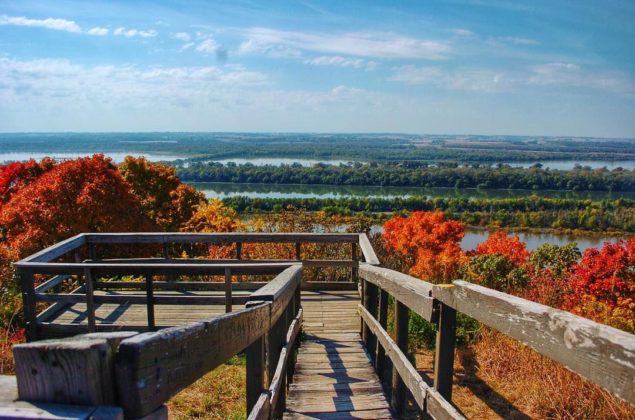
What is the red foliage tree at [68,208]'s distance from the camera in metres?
11.2

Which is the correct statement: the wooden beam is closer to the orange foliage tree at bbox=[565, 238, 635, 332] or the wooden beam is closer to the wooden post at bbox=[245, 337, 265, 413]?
the wooden post at bbox=[245, 337, 265, 413]

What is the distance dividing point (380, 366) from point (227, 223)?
14.0 metres

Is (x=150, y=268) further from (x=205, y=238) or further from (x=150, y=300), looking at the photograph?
(x=205, y=238)

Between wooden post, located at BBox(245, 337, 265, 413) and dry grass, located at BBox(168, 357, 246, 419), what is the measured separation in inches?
77.1

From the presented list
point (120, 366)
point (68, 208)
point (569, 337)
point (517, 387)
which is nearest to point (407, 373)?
point (569, 337)

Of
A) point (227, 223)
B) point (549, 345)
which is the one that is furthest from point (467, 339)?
point (227, 223)

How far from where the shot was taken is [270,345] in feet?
9.73

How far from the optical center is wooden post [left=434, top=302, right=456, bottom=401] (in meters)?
2.42

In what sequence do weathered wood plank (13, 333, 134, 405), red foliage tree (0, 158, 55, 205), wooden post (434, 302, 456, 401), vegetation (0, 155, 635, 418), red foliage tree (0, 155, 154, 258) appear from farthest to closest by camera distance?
red foliage tree (0, 158, 55, 205)
red foliage tree (0, 155, 154, 258)
vegetation (0, 155, 635, 418)
wooden post (434, 302, 456, 401)
weathered wood plank (13, 333, 134, 405)

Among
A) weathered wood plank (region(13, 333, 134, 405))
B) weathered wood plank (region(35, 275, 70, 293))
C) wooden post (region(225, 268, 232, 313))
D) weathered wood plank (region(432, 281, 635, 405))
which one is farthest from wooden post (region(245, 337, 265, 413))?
weathered wood plank (region(35, 275, 70, 293))

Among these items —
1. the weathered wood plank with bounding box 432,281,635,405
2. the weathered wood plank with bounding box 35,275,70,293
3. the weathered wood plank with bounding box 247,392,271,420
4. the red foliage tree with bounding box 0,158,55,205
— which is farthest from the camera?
the red foliage tree with bounding box 0,158,55,205

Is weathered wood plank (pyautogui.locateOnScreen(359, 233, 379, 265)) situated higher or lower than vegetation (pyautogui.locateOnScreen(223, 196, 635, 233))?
higher

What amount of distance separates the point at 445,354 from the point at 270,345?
1.10 m

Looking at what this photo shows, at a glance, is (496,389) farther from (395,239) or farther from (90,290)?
(395,239)
